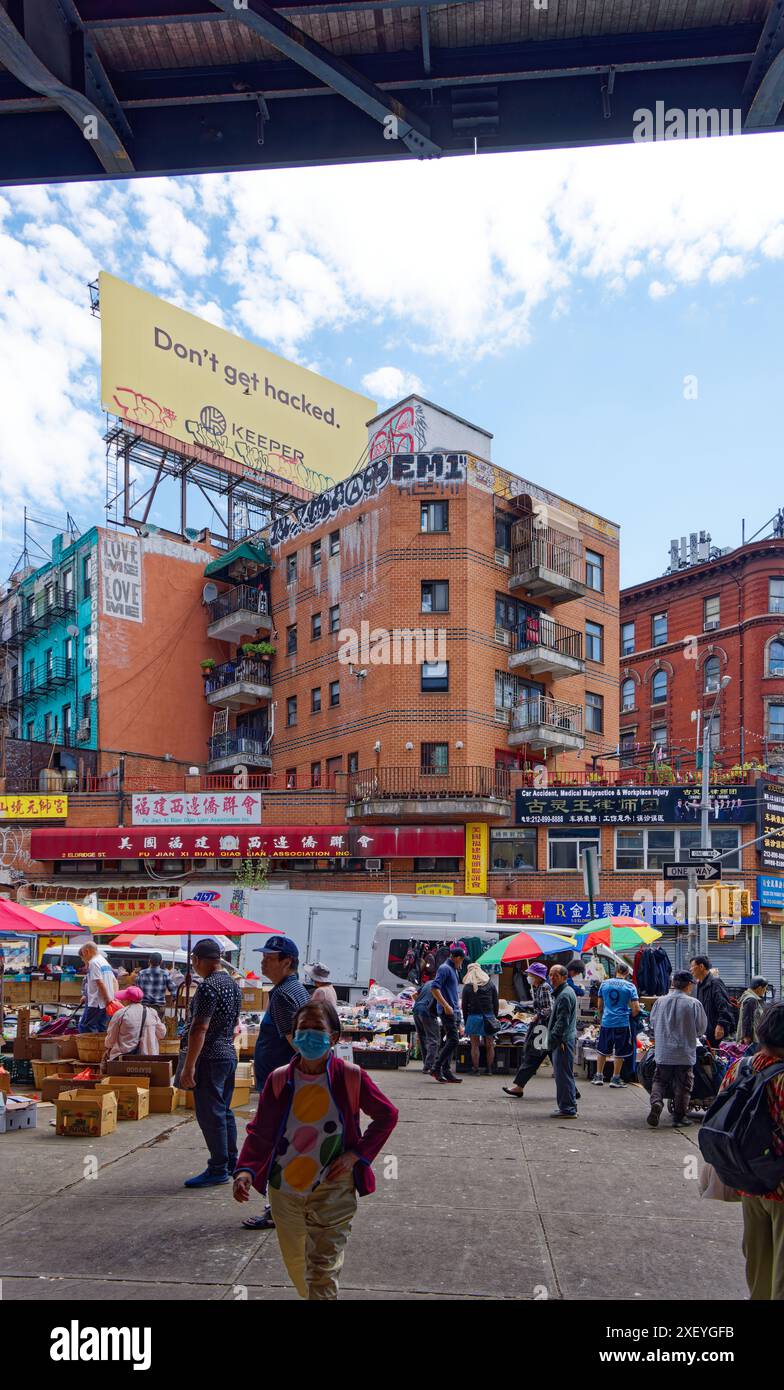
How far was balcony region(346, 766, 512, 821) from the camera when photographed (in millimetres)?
37188

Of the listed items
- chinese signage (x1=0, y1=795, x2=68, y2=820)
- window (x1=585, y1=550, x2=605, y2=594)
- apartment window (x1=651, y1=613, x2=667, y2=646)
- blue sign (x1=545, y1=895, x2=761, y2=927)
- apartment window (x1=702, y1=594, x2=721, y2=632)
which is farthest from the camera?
apartment window (x1=651, y1=613, x2=667, y2=646)

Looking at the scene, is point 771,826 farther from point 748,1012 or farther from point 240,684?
point 748,1012

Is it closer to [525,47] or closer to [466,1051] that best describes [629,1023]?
[466,1051]

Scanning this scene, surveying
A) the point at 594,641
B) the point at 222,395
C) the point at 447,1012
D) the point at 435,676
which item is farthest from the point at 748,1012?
the point at 222,395

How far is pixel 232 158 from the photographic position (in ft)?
17.9

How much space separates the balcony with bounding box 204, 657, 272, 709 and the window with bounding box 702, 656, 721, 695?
979 inches

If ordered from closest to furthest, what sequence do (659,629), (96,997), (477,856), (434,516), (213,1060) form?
1. (213,1060)
2. (96,997)
3. (477,856)
4. (434,516)
5. (659,629)

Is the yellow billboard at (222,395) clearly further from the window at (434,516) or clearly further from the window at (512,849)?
the window at (512,849)

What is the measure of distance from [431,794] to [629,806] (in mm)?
6533

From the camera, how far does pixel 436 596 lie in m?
40.5

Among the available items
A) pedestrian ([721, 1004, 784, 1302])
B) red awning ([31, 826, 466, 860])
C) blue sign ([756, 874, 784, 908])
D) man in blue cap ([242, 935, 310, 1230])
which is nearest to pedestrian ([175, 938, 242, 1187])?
man in blue cap ([242, 935, 310, 1230])

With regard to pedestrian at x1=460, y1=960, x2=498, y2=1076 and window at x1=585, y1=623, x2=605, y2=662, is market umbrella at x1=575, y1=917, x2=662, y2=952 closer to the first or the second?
pedestrian at x1=460, y1=960, x2=498, y2=1076

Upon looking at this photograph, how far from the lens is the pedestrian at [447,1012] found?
16.0m
